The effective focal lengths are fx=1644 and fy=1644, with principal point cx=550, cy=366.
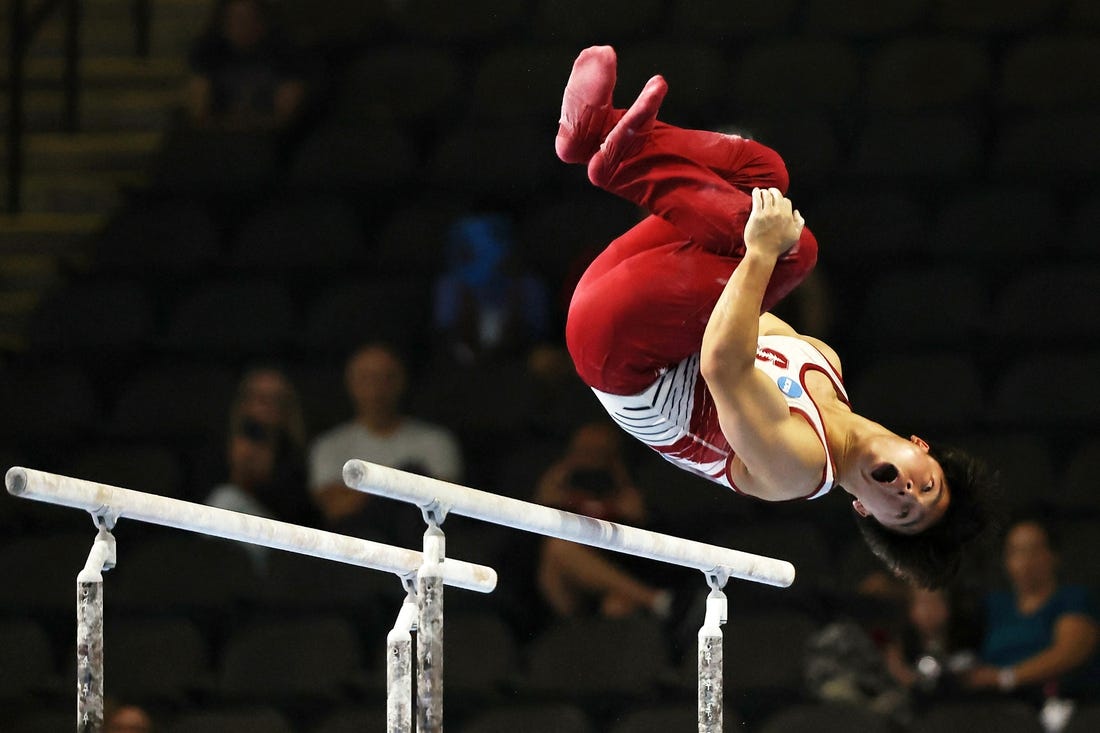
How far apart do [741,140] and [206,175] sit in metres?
5.19

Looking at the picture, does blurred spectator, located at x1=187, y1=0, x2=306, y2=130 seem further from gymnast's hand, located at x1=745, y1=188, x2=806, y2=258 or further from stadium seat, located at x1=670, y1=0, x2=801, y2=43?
gymnast's hand, located at x1=745, y1=188, x2=806, y2=258

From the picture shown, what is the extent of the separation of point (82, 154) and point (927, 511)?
6413 mm

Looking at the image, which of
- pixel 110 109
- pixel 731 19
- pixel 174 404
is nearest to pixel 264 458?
pixel 174 404

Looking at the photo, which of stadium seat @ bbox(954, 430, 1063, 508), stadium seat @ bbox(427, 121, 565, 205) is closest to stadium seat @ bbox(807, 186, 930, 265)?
stadium seat @ bbox(954, 430, 1063, 508)

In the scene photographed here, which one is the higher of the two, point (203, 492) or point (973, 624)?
point (203, 492)

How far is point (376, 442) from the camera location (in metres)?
6.85

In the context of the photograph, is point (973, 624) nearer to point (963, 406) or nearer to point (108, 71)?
point (963, 406)

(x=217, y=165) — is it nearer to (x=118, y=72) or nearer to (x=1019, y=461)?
(x=118, y=72)

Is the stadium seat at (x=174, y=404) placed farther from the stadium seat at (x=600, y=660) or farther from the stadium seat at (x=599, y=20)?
the stadium seat at (x=599, y=20)

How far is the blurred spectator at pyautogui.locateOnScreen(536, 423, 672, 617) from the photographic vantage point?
21.2 ft

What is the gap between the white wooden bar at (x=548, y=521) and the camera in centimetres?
310

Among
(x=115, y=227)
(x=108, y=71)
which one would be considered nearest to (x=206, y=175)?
(x=115, y=227)

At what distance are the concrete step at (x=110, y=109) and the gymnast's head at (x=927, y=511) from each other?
6143 millimetres

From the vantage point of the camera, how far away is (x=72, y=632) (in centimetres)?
691
